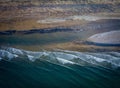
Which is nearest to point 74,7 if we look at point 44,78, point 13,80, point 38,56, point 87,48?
point 87,48

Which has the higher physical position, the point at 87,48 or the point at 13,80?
the point at 87,48

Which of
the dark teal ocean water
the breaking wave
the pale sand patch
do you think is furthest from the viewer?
the pale sand patch

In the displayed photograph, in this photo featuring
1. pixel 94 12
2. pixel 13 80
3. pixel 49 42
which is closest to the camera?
pixel 13 80

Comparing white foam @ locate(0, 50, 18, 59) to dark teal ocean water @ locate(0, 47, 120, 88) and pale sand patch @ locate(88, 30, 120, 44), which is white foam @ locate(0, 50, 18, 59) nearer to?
dark teal ocean water @ locate(0, 47, 120, 88)

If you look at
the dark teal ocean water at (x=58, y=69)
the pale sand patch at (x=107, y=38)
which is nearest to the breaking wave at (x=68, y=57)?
the dark teal ocean water at (x=58, y=69)

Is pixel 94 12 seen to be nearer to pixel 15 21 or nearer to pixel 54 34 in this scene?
pixel 54 34

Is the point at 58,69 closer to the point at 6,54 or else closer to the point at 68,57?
the point at 68,57

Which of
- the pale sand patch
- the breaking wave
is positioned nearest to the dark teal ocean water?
the breaking wave

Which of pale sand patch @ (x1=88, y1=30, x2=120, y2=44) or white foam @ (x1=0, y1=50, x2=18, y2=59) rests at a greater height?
pale sand patch @ (x1=88, y1=30, x2=120, y2=44)
